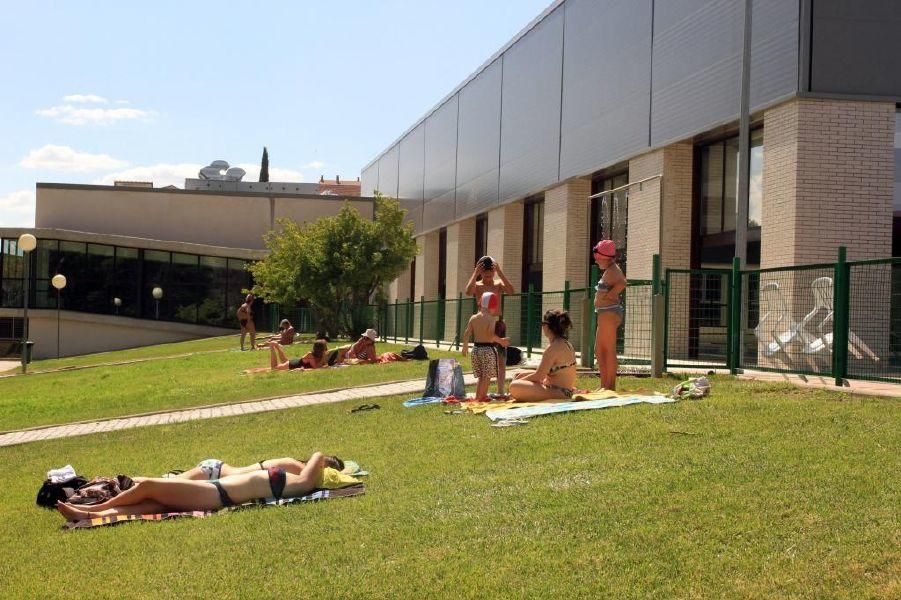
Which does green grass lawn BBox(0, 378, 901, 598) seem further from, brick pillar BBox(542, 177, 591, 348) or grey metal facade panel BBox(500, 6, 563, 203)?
grey metal facade panel BBox(500, 6, 563, 203)

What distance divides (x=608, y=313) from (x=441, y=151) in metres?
31.1

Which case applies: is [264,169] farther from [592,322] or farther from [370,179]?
[592,322]

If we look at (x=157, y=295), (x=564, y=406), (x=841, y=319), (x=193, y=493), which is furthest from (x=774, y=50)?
(x=157, y=295)

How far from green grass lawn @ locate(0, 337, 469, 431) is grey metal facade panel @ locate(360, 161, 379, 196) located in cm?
3041

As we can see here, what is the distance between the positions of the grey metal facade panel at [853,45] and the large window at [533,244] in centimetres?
1414

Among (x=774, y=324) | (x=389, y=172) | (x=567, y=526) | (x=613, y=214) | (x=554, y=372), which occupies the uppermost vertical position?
(x=389, y=172)

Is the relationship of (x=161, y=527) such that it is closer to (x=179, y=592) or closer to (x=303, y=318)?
(x=179, y=592)

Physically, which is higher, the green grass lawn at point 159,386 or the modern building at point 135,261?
the modern building at point 135,261

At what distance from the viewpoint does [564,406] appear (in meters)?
10.6

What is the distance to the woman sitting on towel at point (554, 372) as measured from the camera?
11555mm

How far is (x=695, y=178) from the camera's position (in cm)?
2155

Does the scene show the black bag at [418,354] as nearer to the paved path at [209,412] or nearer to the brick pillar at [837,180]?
the paved path at [209,412]

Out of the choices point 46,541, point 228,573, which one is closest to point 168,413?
point 46,541

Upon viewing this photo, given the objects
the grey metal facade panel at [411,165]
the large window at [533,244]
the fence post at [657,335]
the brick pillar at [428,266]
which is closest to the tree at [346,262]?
the brick pillar at [428,266]
